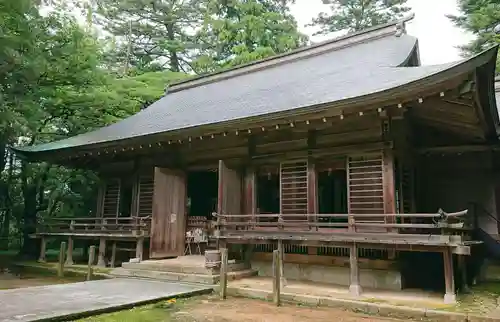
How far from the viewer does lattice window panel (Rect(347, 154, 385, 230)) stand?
27.7ft

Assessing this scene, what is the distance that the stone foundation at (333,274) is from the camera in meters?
8.19

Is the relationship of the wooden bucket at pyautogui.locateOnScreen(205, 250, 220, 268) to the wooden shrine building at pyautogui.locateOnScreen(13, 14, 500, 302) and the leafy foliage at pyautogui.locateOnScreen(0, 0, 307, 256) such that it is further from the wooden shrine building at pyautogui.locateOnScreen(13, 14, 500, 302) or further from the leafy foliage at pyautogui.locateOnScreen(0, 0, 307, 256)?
the leafy foliage at pyautogui.locateOnScreen(0, 0, 307, 256)

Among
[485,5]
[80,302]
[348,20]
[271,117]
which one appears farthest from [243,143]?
[348,20]

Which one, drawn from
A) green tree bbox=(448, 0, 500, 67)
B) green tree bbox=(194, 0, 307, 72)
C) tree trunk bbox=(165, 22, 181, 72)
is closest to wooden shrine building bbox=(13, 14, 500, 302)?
green tree bbox=(448, 0, 500, 67)

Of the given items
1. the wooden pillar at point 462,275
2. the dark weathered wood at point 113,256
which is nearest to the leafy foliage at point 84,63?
the dark weathered wood at point 113,256

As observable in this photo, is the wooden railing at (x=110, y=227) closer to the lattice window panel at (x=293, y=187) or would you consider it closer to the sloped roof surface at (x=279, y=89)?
the sloped roof surface at (x=279, y=89)

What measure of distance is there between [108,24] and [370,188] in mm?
25963

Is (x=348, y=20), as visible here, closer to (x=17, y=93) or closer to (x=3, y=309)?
(x=17, y=93)

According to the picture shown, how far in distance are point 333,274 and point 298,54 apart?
8844 millimetres

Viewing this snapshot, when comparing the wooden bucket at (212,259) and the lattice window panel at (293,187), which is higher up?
the lattice window panel at (293,187)

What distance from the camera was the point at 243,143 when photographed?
10656 millimetres

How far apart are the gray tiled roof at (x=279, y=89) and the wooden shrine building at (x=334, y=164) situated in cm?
8

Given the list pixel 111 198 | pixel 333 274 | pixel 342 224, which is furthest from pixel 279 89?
pixel 111 198

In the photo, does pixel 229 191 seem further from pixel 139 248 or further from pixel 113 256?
pixel 113 256
